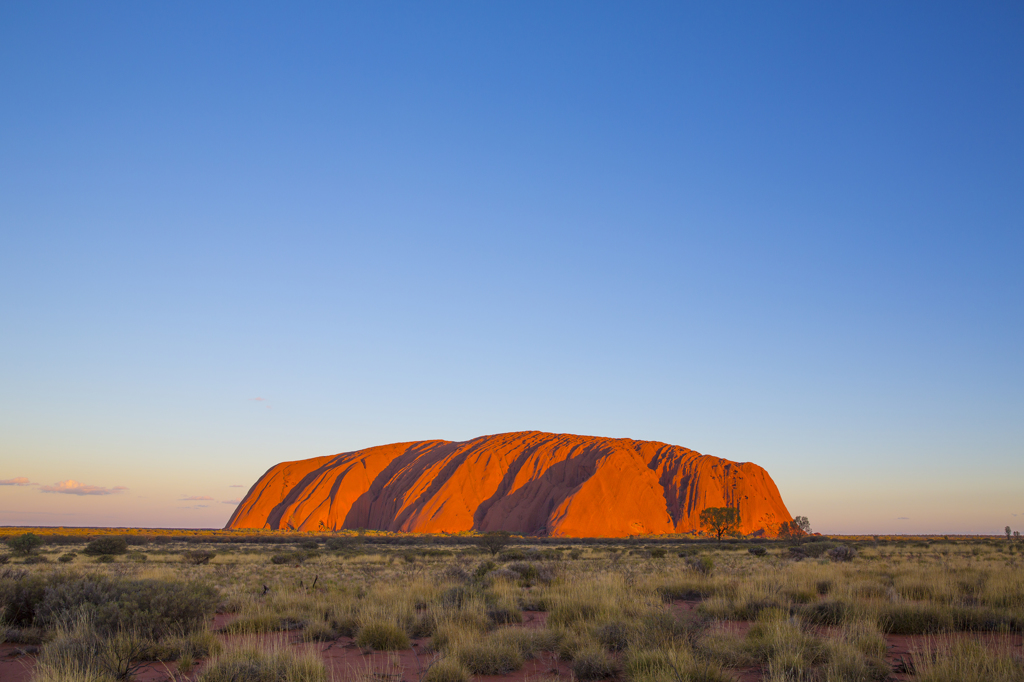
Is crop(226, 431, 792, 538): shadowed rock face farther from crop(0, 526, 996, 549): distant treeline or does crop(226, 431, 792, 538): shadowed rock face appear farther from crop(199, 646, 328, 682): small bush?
crop(199, 646, 328, 682): small bush

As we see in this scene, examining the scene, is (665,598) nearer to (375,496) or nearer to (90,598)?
(90,598)

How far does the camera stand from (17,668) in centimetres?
704

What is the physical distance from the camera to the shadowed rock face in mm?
79125

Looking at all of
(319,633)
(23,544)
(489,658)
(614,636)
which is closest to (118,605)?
(319,633)

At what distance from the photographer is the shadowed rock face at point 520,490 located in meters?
79.1

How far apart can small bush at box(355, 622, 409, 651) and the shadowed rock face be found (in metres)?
68.3

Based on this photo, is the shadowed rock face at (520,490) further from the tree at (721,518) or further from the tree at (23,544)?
the tree at (23,544)

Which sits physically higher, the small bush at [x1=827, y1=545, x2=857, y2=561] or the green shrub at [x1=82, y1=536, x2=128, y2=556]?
the small bush at [x1=827, y1=545, x2=857, y2=561]

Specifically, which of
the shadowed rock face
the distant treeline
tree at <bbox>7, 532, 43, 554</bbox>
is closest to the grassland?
tree at <bbox>7, 532, 43, 554</bbox>

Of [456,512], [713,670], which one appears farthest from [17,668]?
[456,512]

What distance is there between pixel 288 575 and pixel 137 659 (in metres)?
13.4

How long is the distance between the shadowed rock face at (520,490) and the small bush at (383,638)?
68.3 meters

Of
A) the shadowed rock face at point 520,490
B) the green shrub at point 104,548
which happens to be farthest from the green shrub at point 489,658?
the shadowed rock face at point 520,490

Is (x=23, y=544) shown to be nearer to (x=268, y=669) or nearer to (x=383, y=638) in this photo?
(x=383, y=638)
